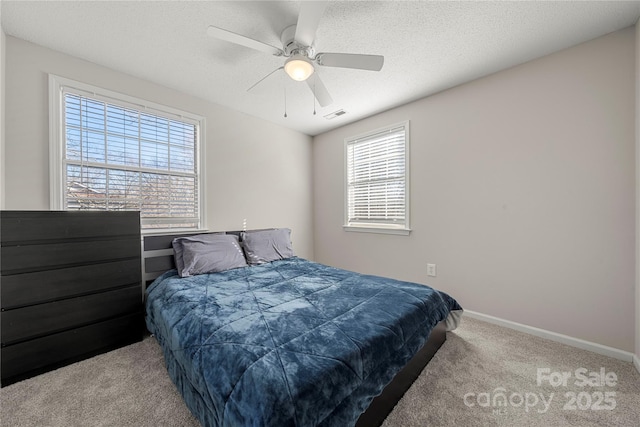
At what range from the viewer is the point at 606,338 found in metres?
1.92

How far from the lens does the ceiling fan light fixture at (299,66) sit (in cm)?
171

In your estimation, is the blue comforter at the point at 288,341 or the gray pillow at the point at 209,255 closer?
the blue comforter at the point at 288,341

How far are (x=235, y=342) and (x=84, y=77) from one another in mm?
2745

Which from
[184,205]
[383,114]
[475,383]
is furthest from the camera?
[383,114]

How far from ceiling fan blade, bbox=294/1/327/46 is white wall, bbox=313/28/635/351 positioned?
1831 millimetres

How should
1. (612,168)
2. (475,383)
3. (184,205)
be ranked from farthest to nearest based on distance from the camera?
(184,205), (612,168), (475,383)

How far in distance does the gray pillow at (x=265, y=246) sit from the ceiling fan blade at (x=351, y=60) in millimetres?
1968

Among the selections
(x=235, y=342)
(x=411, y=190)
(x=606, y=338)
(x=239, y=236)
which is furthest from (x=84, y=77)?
(x=606, y=338)

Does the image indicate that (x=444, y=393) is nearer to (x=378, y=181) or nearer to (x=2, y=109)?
(x=378, y=181)

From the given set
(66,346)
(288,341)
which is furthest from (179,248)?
(288,341)

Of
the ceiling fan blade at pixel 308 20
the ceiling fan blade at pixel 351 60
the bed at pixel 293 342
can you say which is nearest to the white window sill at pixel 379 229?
the bed at pixel 293 342

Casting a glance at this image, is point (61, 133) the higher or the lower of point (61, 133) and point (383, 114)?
the lower

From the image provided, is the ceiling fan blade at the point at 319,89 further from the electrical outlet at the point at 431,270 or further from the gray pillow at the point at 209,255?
the electrical outlet at the point at 431,270

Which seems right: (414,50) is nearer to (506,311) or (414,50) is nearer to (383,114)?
(383,114)
